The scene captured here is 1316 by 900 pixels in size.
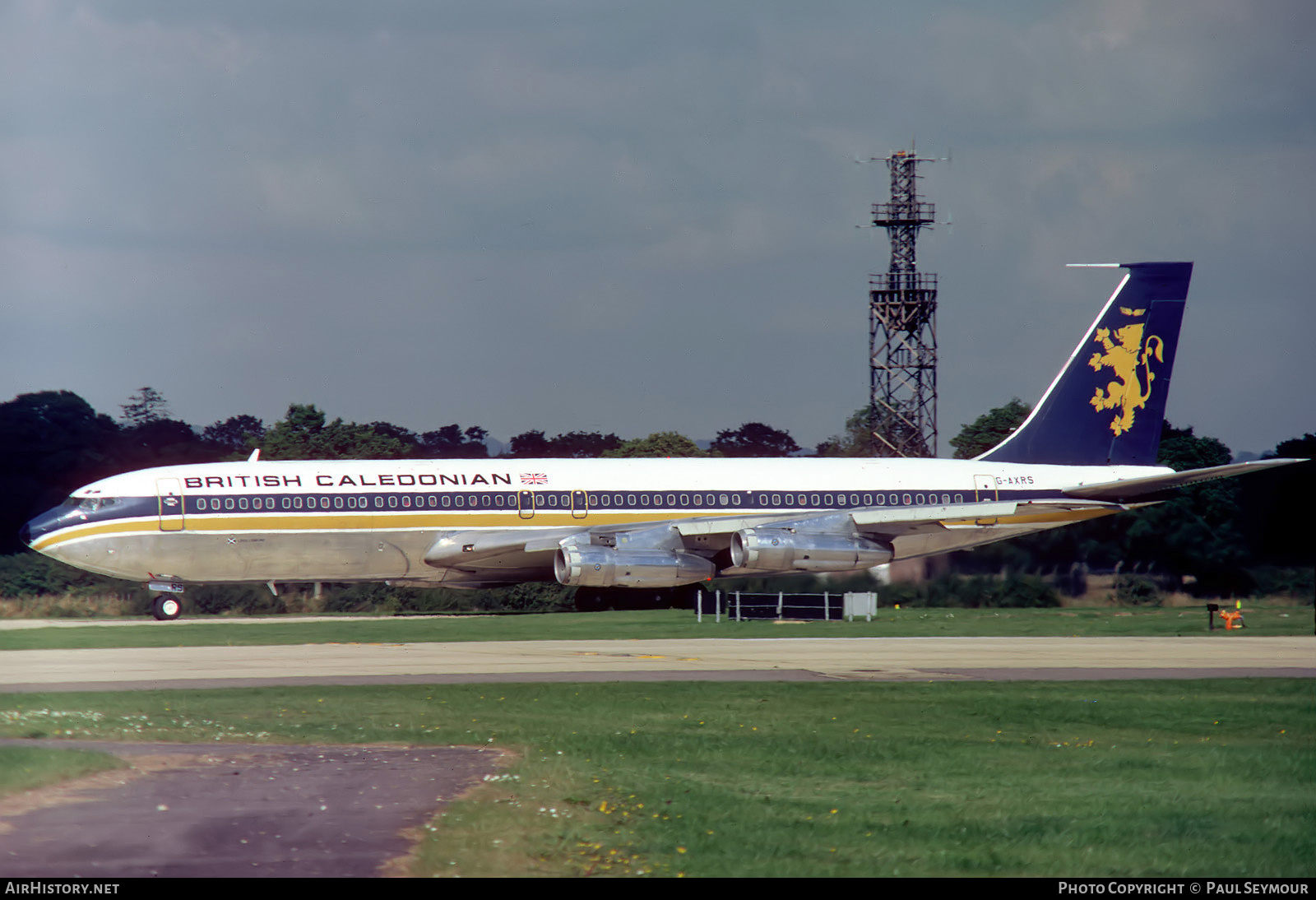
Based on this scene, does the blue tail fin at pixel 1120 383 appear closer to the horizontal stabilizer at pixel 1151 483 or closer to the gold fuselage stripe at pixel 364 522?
the horizontal stabilizer at pixel 1151 483

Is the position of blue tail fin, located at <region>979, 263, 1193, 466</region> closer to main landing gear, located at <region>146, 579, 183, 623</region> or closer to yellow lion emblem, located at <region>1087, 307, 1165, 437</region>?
yellow lion emblem, located at <region>1087, 307, 1165, 437</region>

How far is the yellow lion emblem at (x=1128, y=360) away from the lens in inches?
1886

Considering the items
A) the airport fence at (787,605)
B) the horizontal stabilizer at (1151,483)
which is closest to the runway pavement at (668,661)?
the airport fence at (787,605)

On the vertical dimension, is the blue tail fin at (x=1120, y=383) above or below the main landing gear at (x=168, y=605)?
above

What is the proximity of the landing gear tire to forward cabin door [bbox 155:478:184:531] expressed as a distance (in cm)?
313

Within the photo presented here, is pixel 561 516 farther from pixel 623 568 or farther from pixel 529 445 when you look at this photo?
pixel 529 445

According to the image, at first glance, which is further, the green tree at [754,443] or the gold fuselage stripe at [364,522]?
the green tree at [754,443]

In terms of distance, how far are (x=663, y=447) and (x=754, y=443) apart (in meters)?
20.5

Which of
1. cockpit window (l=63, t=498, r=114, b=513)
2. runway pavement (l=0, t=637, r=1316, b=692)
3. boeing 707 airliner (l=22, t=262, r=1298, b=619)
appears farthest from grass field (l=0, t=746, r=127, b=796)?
cockpit window (l=63, t=498, r=114, b=513)

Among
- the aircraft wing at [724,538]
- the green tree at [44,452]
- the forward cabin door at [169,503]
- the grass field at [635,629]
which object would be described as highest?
the green tree at [44,452]

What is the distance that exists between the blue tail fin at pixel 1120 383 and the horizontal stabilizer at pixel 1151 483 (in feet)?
6.17

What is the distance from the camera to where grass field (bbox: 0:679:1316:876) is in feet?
37.9

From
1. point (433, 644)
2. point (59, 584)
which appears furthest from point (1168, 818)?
point (59, 584)
